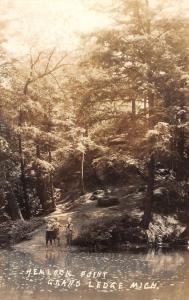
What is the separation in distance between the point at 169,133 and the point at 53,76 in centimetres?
1083

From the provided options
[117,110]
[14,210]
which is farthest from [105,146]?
[14,210]

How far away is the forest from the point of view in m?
24.0

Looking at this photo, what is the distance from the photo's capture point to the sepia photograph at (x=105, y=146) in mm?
17375

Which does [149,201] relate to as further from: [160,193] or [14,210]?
[14,210]

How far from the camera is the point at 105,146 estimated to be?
2748 cm

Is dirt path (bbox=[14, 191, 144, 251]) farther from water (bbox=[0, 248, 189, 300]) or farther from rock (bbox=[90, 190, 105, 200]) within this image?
water (bbox=[0, 248, 189, 300])

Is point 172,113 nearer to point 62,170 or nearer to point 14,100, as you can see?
point 14,100

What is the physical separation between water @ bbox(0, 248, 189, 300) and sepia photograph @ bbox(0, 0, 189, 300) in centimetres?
4

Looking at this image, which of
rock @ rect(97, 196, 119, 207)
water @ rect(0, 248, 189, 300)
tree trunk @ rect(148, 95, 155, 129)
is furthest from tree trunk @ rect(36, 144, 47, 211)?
water @ rect(0, 248, 189, 300)

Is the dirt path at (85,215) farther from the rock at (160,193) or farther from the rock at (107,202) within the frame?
the rock at (160,193)

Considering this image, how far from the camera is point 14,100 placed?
96.9 ft

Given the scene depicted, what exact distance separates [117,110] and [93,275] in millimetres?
10470

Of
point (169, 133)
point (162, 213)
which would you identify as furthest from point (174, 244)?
point (169, 133)

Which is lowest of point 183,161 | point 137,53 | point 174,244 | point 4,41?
point 174,244
